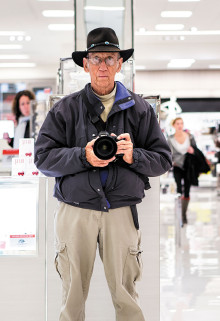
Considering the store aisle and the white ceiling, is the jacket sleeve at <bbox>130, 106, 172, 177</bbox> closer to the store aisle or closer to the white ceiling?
the store aisle

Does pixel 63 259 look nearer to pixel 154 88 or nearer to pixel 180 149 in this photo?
pixel 180 149

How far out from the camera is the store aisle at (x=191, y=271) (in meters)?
3.75

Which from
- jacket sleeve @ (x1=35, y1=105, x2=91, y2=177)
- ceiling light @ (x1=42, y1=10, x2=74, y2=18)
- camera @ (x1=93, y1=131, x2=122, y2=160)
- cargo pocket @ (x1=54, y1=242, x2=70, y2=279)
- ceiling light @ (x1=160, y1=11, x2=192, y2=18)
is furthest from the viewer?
ceiling light @ (x1=160, y1=11, x2=192, y2=18)

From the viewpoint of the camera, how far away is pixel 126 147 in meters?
2.22

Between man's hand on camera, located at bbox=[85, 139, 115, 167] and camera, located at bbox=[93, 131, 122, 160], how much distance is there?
25 millimetres

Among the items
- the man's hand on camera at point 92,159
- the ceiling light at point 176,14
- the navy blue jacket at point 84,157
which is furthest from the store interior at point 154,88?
the man's hand on camera at point 92,159

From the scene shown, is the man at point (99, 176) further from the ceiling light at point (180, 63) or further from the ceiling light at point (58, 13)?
the ceiling light at point (180, 63)

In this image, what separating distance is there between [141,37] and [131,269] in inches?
400

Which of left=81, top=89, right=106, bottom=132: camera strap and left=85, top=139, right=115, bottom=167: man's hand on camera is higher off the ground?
left=81, top=89, right=106, bottom=132: camera strap

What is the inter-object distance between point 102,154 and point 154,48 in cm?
1127

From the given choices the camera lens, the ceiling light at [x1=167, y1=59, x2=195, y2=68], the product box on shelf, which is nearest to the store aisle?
the product box on shelf

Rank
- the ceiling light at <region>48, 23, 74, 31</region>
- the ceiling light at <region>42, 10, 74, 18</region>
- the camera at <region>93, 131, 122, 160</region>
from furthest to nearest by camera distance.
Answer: the ceiling light at <region>48, 23, 74, 31</region> < the ceiling light at <region>42, 10, 74, 18</region> < the camera at <region>93, 131, 122, 160</region>

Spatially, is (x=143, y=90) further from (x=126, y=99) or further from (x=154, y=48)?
(x=126, y=99)

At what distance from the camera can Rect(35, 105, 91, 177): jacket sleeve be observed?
2.25m
